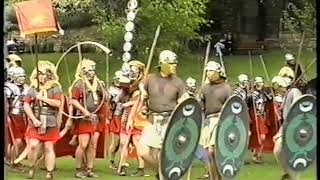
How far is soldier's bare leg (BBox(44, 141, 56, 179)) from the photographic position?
18.3 ft

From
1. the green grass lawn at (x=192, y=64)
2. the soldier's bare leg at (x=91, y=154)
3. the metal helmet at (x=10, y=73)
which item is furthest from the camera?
the soldier's bare leg at (x=91, y=154)

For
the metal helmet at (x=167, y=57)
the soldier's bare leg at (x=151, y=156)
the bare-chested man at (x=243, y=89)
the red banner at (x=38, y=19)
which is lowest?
the soldier's bare leg at (x=151, y=156)

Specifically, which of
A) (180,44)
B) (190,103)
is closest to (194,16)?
(180,44)

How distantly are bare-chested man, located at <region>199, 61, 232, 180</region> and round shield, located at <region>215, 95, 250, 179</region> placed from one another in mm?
34

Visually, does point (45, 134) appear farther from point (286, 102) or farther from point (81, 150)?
point (286, 102)

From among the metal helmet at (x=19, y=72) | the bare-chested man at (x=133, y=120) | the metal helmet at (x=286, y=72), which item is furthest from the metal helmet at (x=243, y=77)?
the metal helmet at (x=19, y=72)

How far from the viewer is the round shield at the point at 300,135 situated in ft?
18.4

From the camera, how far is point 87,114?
18.7 feet

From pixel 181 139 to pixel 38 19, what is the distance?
120cm

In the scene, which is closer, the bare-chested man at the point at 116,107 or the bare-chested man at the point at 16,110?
the bare-chested man at the point at 16,110

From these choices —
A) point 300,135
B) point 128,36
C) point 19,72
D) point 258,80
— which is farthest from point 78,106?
point 300,135

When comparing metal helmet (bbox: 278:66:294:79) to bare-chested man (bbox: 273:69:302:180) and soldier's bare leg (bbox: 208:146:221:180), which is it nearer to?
bare-chested man (bbox: 273:69:302:180)

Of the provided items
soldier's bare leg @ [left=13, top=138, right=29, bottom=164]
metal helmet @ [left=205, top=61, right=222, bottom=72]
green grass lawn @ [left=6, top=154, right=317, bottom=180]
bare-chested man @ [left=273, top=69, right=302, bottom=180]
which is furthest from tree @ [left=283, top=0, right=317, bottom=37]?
soldier's bare leg @ [left=13, top=138, right=29, bottom=164]

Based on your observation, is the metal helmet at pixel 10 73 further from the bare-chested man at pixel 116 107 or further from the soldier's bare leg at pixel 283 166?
the soldier's bare leg at pixel 283 166
